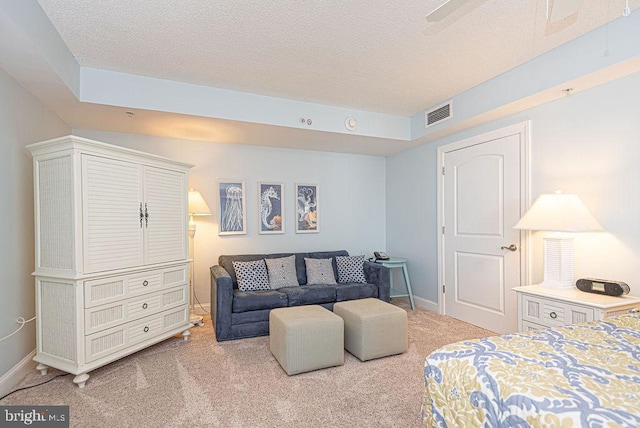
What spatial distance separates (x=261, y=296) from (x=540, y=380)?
273 centimetres

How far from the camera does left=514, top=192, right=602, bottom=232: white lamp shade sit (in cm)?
237

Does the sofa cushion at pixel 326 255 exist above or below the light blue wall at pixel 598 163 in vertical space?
below

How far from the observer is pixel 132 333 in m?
2.72

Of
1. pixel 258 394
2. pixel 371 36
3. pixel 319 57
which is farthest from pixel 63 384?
pixel 371 36

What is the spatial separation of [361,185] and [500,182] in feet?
6.97

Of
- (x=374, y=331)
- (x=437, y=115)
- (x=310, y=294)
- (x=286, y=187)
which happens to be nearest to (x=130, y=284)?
(x=310, y=294)

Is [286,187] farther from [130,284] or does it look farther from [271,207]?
[130,284]

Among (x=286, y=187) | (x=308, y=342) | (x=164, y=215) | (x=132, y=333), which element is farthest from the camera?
(x=286, y=187)

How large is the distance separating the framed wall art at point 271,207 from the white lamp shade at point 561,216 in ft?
9.57

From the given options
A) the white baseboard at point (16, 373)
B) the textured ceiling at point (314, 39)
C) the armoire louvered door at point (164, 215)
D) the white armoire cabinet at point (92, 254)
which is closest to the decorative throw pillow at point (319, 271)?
the armoire louvered door at point (164, 215)

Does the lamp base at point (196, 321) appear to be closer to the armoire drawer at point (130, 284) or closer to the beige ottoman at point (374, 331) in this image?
the armoire drawer at point (130, 284)

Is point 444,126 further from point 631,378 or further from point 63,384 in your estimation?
point 63,384

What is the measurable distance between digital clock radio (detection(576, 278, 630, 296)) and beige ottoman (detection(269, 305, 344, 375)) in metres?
1.81

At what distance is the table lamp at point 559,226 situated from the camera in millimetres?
2383
